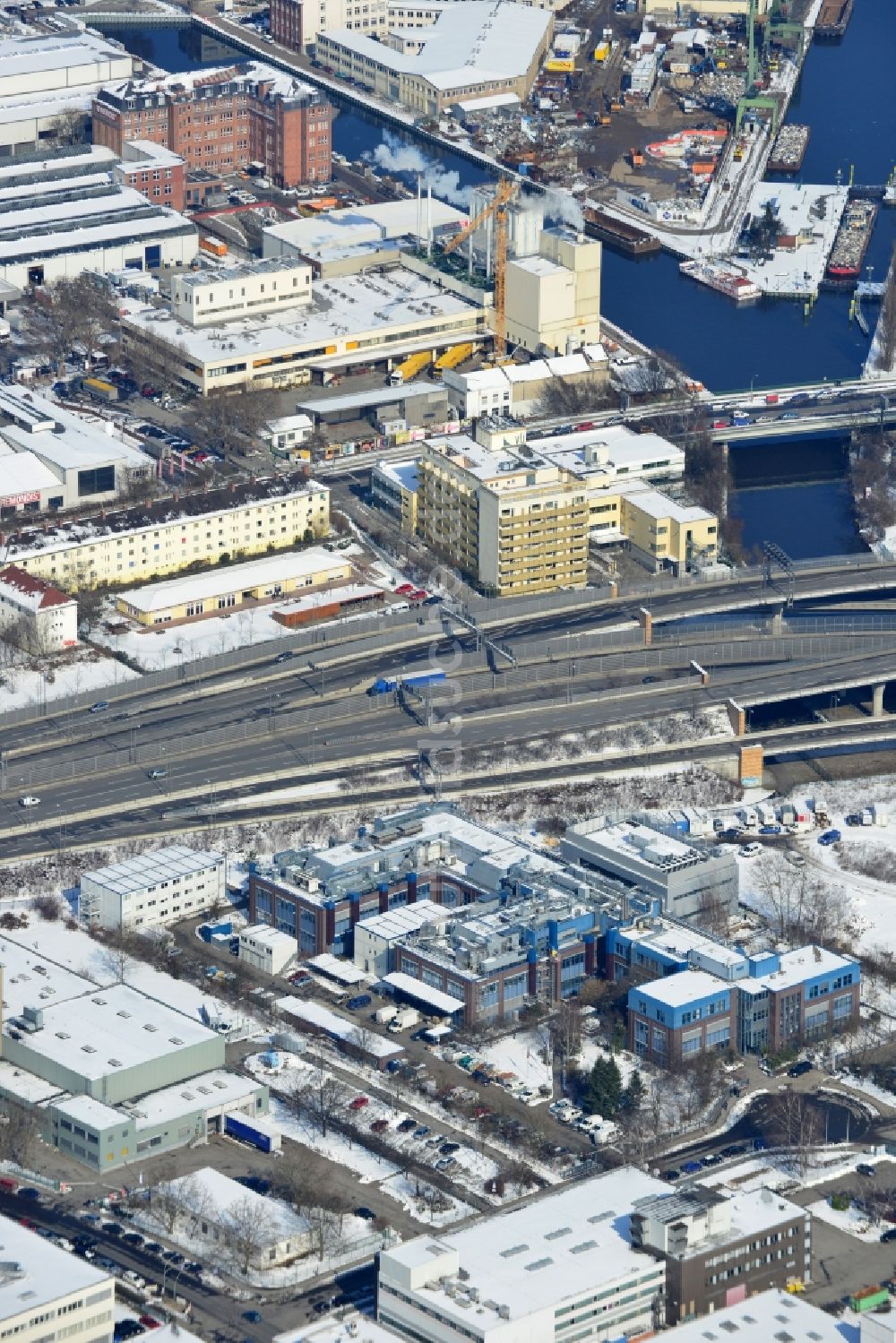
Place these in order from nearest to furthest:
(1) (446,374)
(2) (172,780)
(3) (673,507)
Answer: (2) (172,780)
(3) (673,507)
(1) (446,374)

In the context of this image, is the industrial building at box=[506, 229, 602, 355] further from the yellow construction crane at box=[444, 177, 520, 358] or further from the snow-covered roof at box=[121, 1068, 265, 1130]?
the snow-covered roof at box=[121, 1068, 265, 1130]

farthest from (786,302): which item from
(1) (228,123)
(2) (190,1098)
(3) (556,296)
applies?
(2) (190,1098)

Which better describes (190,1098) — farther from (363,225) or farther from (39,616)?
(363,225)

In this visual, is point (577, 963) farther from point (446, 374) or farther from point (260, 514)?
point (446, 374)

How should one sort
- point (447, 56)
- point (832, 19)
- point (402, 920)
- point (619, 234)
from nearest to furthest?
point (402, 920) → point (619, 234) → point (447, 56) → point (832, 19)

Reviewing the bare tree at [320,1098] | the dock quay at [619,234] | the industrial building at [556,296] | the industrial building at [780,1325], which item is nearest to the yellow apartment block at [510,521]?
the industrial building at [556,296]

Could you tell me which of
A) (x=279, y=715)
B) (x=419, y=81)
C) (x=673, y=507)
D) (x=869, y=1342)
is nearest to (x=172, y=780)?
(x=279, y=715)
